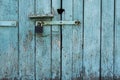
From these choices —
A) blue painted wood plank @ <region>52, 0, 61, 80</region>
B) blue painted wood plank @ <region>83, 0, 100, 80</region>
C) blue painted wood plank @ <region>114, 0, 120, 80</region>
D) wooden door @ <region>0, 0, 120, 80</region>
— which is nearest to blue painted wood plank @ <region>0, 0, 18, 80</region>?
wooden door @ <region>0, 0, 120, 80</region>

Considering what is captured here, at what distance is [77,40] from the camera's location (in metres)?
2.54

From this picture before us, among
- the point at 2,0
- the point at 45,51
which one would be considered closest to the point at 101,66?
the point at 45,51

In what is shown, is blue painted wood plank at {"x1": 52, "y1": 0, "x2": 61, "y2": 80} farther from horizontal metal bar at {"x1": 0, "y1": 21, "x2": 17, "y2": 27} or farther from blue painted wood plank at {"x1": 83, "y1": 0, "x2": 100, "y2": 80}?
horizontal metal bar at {"x1": 0, "y1": 21, "x2": 17, "y2": 27}

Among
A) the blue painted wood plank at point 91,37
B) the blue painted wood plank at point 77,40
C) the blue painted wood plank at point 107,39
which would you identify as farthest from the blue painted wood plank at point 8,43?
the blue painted wood plank at point 107,39

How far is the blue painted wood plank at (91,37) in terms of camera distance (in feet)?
8.31

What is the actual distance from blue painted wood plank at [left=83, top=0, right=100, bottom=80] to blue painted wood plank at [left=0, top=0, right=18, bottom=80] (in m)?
0.61

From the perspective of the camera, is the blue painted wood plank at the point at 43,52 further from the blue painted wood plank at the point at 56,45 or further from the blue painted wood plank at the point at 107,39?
the blue painted wood plank at the point at 107,39

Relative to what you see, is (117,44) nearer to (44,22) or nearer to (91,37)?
(91,37)

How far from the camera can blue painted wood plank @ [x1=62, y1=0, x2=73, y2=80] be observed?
2.52 m

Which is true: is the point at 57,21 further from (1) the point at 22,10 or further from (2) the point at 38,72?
(2) the point at 38,72

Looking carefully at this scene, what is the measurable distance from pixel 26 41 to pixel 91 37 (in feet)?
1.88

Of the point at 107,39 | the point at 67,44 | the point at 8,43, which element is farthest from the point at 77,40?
the point at 8,43

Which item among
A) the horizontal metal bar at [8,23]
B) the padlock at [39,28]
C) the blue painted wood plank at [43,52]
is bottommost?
the blue painted wood plank at [43,52]

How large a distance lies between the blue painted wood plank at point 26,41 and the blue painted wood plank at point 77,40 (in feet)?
1.18
